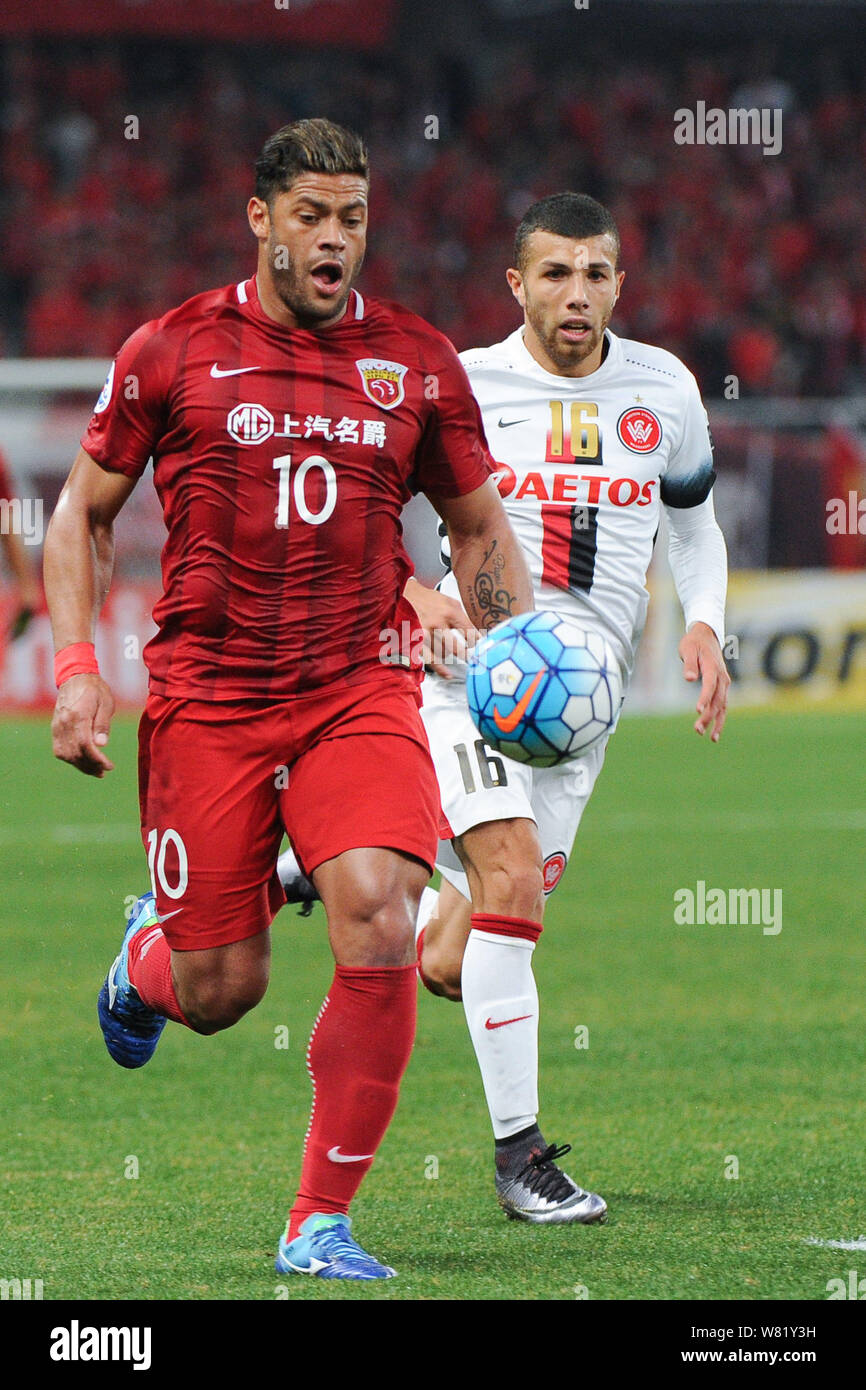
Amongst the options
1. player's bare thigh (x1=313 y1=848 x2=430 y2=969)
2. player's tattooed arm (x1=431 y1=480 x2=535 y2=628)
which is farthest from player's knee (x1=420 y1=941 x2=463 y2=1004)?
player's bare thigh (x1=313 y1=848 x2=430 y2=969)

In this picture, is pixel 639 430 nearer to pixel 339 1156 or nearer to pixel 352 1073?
pixel 352 1073

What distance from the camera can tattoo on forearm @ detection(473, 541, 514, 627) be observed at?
4570 mm

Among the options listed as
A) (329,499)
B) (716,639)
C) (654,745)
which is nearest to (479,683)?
(329,499)

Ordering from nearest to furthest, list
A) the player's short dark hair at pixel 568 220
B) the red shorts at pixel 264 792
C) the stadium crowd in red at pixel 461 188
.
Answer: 1. the red shorts at pixel 264 792
2. the player's short dark hair at pixel 568 220
3. the stadium crowd in red at pixel 461 188

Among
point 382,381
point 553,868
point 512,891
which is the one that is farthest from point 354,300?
point 553,868

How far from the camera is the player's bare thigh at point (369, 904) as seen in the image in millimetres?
4043

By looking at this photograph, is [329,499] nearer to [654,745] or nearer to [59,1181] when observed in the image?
[59,1181]

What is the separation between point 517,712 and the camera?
13.8 feet

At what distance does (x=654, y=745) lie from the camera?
53.7 feet

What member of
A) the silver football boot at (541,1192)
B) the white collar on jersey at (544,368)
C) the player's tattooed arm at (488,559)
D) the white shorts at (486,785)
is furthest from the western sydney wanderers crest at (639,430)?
the silver football boot at (541,1192)

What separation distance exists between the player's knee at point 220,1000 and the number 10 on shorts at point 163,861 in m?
0.24

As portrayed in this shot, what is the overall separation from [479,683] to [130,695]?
493 inches

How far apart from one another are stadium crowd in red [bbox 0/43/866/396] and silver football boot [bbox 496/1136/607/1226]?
17.6m

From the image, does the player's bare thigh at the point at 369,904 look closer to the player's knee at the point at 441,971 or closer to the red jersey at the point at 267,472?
the red jersey at the point at 267,472
